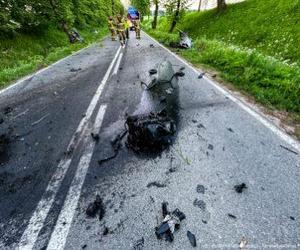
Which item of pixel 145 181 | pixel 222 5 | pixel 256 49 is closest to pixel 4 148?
pixel 145 181

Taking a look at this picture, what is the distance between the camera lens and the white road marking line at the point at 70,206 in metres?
2.54

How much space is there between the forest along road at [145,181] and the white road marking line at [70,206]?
1 centimetres

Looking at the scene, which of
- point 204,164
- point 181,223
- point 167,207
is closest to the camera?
point 181,223

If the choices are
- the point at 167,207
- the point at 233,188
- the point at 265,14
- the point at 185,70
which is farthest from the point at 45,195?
the point at 265,14

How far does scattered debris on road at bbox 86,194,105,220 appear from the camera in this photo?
285 cm

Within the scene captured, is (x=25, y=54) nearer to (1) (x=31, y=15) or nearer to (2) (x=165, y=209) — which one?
(1) (x=31, y=15)

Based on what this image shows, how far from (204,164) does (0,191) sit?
281 cm

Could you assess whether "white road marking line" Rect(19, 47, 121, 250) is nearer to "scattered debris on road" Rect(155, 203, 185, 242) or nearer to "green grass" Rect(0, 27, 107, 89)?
"scattered debris on road" Rect(155, 203, 185, 242)

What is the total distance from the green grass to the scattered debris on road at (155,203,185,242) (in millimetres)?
8605

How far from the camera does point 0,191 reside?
3400mm

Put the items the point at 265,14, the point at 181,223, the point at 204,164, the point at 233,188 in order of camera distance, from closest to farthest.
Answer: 1. the point at 181,223
2. the point at 233,188
3. the point at 204,164
4. the point at 265,14

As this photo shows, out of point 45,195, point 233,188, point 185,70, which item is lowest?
point 185,70

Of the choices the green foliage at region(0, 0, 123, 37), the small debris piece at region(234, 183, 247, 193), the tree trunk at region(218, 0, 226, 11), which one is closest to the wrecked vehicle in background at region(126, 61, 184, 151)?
the small debris piece at region(234, 183, 247, 193)

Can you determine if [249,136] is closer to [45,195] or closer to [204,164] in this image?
[204,164]
